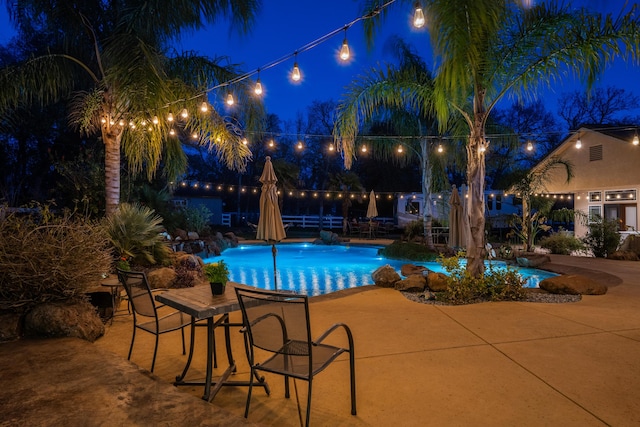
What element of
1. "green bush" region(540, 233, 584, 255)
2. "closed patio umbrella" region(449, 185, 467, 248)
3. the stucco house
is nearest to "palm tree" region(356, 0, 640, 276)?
"closed patio umbrella" region(449, 185, 467, 248)

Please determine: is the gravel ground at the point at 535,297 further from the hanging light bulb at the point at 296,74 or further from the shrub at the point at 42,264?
the shrub at the point at 42,264

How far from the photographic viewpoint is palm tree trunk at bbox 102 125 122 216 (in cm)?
799

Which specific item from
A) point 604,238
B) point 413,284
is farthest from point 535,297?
point 604,238

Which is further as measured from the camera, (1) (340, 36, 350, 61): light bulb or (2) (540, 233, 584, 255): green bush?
(2) (540, 233, 584, 255): green bush

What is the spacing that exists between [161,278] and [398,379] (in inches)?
208

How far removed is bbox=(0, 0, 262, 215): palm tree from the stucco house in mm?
10981

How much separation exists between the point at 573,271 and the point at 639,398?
23.8ft

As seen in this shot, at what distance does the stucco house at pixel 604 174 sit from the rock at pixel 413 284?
8712 mm

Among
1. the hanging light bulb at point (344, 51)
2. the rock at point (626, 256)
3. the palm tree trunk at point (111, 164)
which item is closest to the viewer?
the hanging light bulb at point (344, 51)

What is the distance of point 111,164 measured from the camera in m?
8.00

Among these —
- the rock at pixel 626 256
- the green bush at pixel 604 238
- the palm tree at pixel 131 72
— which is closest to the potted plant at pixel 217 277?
the palm tree at pixel 131 72

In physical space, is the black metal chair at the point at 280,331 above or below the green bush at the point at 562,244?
above

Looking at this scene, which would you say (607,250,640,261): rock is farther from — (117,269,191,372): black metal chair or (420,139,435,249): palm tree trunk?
(117,269,191,372): black metal chair

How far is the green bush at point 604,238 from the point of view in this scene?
11.3 metres
